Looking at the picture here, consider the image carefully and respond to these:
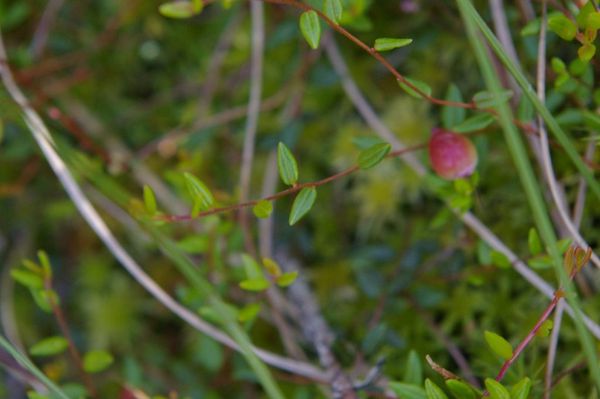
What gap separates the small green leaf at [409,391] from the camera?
65cm

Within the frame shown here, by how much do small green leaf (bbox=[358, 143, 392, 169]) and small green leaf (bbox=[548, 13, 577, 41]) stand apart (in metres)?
0.20

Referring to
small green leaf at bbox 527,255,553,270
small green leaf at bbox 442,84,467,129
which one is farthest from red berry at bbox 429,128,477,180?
small green leaf at bbox 527,255,553,270

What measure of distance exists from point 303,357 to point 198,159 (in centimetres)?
33

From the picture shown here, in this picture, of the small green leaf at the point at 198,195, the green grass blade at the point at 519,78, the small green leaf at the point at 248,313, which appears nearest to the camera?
the green grass blade at the point at 519,78

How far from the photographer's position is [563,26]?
2.10 feet

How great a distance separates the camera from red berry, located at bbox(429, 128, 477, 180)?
739mm

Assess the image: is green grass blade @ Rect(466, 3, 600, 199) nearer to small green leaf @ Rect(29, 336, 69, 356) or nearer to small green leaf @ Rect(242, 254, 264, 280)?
small green leaf @ Rect(242, 254, 264, 280)

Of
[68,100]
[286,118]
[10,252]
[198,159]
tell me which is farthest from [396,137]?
[10,252]

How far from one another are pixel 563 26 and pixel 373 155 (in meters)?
0.22

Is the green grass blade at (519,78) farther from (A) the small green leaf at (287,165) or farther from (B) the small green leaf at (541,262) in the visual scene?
(A) the small green leaf at (287,165)

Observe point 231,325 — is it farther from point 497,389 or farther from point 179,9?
point 179,9

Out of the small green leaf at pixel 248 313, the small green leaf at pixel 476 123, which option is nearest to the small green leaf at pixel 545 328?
the small green leaf at pixel 476 123

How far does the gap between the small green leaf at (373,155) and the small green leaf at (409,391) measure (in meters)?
0.22

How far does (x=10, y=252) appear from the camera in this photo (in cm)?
124
